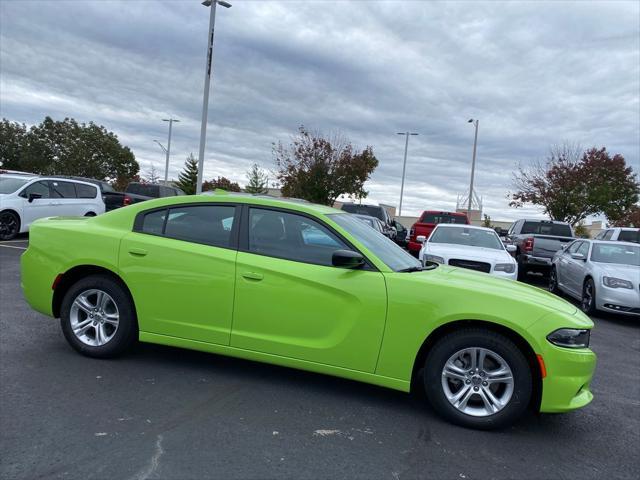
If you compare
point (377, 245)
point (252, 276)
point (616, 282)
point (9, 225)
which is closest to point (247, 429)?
point (252, 276)

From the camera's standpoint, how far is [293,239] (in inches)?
170

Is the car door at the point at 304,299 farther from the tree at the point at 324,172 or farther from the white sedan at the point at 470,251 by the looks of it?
the tree at the point at 324,172

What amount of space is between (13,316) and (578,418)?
235 inches

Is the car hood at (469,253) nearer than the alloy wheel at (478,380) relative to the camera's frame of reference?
No

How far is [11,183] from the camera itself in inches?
527

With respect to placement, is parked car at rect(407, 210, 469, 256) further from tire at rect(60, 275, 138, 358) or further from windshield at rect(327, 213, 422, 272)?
tire at rect(60, 275, 138, 358)

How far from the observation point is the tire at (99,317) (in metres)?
4.60

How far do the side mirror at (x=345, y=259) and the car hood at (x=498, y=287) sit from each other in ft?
1.56

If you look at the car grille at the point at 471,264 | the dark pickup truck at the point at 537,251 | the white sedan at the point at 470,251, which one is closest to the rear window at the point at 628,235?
the dark pickup truck at the point at 537,251

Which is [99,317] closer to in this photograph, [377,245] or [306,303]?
[306,303]

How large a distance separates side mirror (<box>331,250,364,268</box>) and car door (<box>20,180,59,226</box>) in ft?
39.2

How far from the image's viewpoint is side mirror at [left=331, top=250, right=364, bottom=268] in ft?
12.9

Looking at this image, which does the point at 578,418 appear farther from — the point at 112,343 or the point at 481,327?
the point at 112,343

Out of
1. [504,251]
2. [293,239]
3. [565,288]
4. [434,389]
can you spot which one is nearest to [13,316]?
[293,239]
